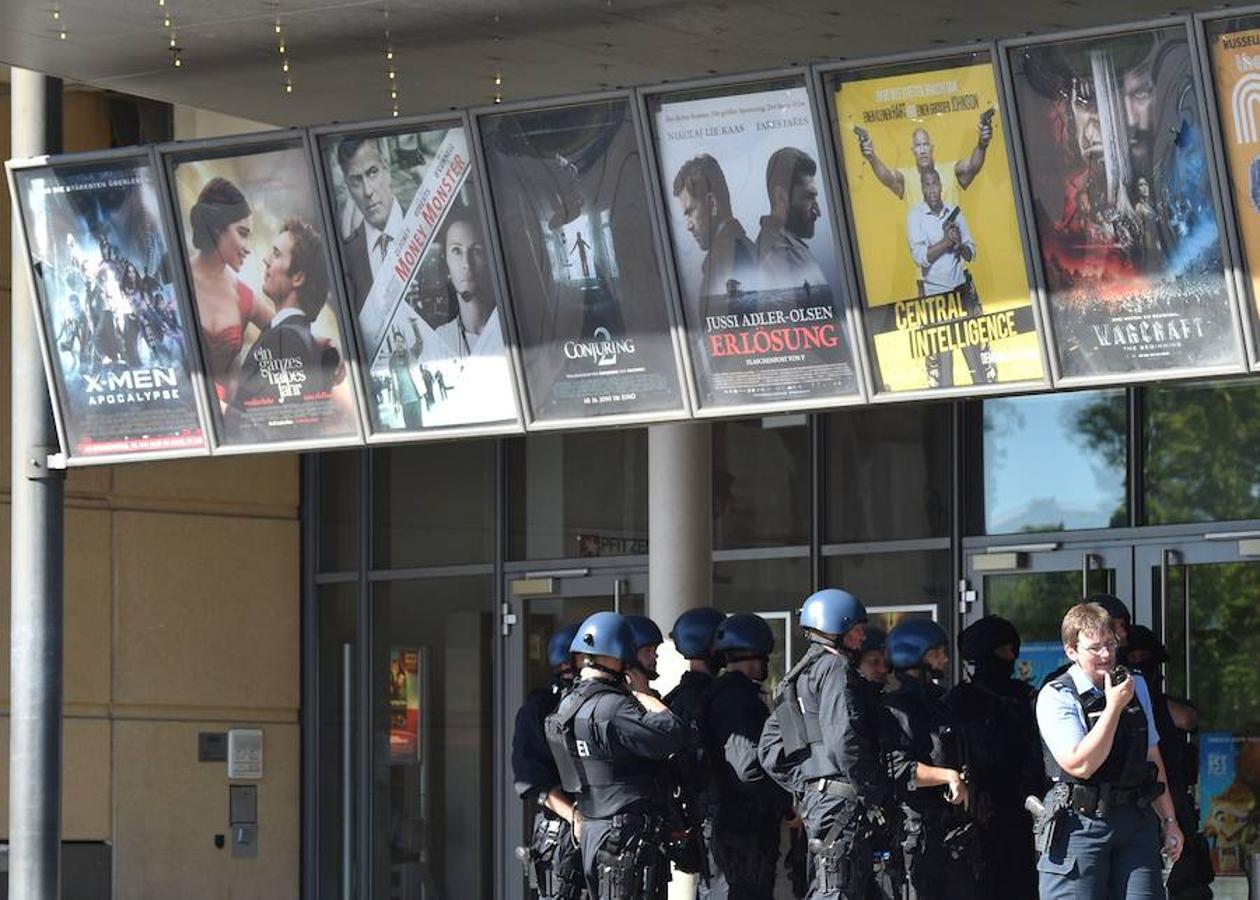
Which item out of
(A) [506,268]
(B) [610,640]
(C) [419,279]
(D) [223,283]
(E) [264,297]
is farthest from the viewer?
(D) [223,283]

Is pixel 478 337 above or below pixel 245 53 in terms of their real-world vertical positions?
below

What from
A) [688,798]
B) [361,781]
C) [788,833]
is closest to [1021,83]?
[688,798]

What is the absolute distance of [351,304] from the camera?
1251 cm

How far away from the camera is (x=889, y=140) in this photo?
35.9 feet

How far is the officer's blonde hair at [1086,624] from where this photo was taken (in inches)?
365

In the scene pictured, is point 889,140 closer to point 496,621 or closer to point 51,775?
point 51,775

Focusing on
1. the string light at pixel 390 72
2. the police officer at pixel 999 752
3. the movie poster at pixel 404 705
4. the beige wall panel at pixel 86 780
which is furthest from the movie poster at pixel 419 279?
the movie poster at pixel 404 705

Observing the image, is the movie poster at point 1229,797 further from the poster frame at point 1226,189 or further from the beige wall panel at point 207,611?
the beige wall panel at point 207,611

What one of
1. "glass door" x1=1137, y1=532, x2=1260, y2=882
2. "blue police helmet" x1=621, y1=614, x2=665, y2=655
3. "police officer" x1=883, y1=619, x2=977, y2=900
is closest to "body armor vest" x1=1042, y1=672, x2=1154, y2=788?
"police officer" x1=883, y1=619, x2=977, y2=900

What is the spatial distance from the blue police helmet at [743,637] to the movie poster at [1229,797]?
12.1 feet

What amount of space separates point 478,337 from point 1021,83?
308cm

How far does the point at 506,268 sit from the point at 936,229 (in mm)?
2277

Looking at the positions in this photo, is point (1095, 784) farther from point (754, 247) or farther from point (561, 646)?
point (561, 646)

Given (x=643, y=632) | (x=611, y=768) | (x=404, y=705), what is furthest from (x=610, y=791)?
(x=404, y=705)
